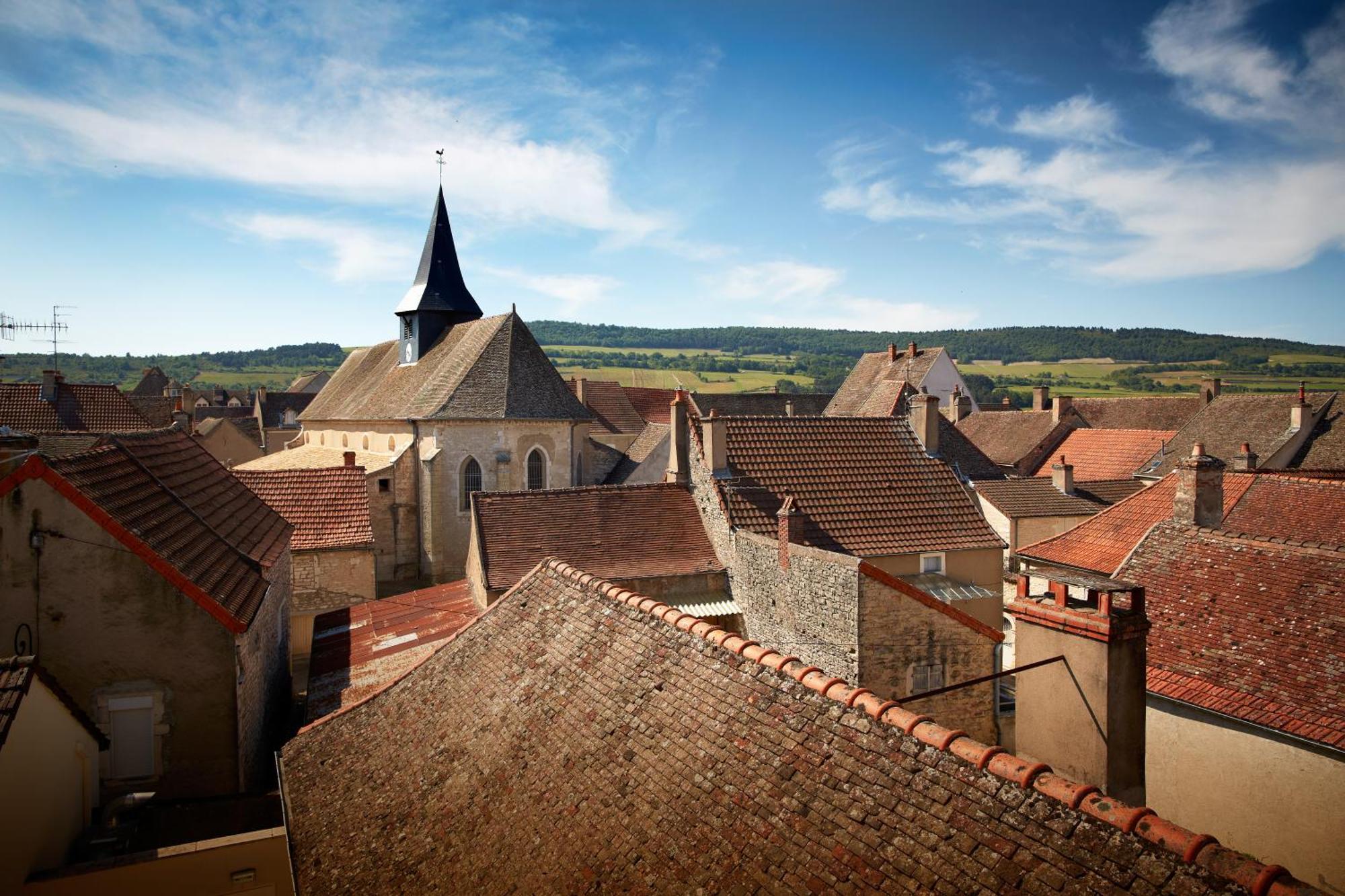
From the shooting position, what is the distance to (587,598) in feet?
28.3

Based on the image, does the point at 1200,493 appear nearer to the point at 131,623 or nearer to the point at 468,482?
the point at 131,623

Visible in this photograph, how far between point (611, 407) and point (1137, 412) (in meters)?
32.5

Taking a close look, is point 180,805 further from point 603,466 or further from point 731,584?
point 603,466

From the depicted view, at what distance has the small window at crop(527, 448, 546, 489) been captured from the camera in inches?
1133

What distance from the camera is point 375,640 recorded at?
15.5 meters

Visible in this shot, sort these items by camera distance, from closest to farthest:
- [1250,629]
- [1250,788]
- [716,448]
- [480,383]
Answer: [1250,788]
[1250,629]
[716,448]
[480,383]

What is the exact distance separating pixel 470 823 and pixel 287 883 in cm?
393

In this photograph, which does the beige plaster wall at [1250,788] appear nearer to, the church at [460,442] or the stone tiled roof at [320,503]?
the stone tiled roof at [320,503]

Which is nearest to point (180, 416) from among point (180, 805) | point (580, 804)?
point (180, 805)

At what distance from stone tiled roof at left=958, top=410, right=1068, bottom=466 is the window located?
2669 centimetres

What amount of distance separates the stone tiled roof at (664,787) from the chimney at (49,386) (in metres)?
34.7

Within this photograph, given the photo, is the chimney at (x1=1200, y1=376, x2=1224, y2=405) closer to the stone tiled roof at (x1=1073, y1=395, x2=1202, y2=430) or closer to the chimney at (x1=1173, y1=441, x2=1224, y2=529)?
the stone tiled roof at (x1=1073, y1=395, x2=1202, y2=430)

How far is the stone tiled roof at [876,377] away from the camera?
4309cm

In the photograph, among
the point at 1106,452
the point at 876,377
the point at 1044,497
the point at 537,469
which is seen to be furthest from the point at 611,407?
the point at 1044,497
